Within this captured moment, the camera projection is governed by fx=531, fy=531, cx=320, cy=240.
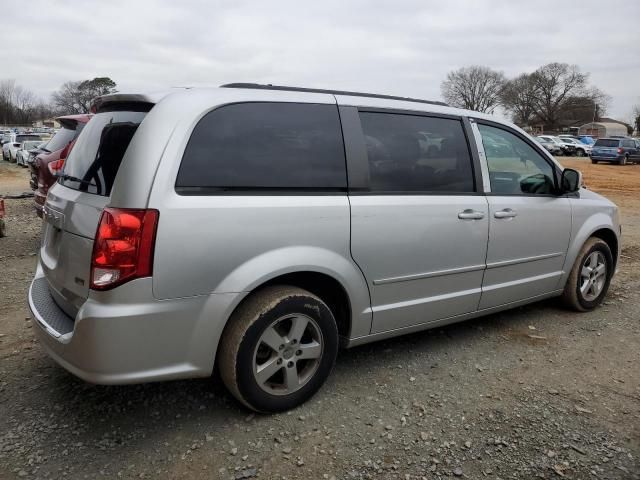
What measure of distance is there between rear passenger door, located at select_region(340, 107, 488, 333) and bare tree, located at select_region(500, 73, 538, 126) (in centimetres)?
9271

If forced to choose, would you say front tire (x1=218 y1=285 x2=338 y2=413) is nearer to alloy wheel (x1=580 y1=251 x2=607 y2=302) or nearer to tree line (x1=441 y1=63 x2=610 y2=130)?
alloy wheel (x1=580 y1=251 x2=607 y2=302)

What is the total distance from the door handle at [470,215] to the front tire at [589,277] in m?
1.47

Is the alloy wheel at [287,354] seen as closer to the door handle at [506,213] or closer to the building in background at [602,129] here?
the door handle at [506,213]

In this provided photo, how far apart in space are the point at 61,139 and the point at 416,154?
5757 mm

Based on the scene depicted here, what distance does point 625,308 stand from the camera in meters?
4.84

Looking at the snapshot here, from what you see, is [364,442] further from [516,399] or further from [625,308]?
[625,308]

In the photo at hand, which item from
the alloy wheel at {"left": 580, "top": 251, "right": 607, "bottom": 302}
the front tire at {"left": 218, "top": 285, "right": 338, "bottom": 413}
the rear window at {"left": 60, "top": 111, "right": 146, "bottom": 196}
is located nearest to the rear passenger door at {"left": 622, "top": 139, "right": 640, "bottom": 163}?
the alloy wheel at {"left": 580, "top": 251, "right": 607, "bottom": 302}

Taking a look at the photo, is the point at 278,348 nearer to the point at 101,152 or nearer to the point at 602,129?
the point at 101,152

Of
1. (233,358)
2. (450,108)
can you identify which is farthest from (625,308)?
(233,358)

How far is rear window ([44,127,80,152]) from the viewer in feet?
23.4

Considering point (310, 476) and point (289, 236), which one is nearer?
point (310, 476)

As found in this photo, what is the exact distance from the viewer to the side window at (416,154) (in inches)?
126

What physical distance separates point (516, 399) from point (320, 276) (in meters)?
1.40

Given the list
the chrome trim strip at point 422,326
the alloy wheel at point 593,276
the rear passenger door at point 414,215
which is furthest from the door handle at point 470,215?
the alloy wheel at point 593,276
